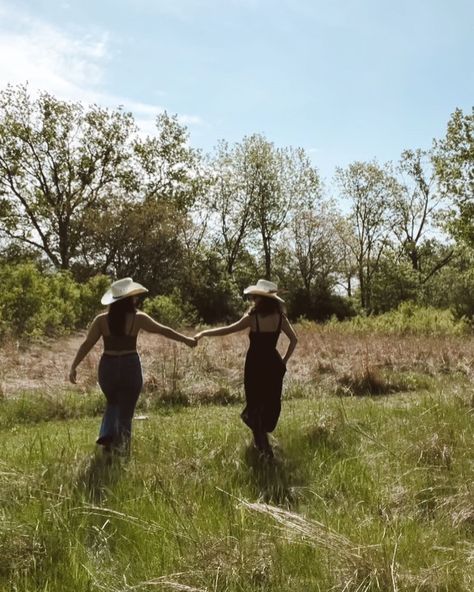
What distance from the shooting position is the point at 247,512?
3775 millimetres

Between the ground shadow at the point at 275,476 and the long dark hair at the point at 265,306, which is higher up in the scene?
the long dark hair at the point at 265,306

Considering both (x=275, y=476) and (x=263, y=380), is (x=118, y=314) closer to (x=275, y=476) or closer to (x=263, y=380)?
(x=263, y=380)

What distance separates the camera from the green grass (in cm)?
311

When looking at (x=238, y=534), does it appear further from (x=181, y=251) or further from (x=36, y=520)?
(x=181, y=251)

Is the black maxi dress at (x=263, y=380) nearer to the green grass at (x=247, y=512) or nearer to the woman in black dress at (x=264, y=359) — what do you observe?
the woman in black dress at (x=264, y=359)

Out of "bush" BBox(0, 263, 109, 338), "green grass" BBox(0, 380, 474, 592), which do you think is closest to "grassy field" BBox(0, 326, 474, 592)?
"green grass" BBox(0, 380, 474, 592)

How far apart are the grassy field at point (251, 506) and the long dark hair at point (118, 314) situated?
1.17 metres

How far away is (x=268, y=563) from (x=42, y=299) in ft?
52.6

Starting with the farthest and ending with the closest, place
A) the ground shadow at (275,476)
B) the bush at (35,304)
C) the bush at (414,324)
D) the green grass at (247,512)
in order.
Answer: the bush at (414,324) < the bush at (35,304) < the ground shadow at (275,476) < the green grass at (247,512)

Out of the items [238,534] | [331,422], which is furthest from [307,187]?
[238,534]

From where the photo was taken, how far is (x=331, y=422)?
6391 millimetres

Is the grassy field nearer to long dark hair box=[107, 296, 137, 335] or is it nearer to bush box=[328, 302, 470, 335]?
long dark hair box=[107, 296, 137, 335]

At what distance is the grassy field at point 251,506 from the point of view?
3.12m

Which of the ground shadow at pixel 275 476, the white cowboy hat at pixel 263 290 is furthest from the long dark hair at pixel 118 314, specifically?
the ground shadow at pixel 275 476
